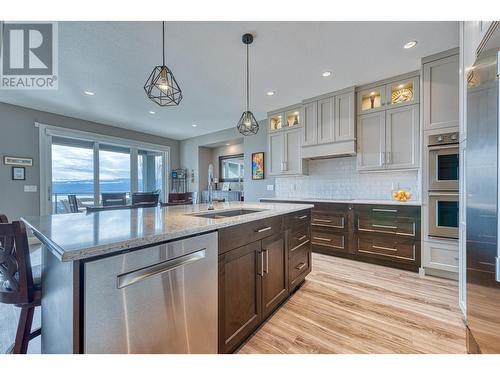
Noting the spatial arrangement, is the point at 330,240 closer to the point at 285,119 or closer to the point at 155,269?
the point at 285,119

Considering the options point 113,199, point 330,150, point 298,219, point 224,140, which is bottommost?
point 298,219

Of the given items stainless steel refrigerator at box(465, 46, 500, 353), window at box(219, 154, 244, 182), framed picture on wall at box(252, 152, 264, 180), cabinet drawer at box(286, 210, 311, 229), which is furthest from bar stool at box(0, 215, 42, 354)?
window at box(219, 154, 244, 182)

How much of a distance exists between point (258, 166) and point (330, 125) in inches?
78.6

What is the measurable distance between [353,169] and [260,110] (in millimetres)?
2217

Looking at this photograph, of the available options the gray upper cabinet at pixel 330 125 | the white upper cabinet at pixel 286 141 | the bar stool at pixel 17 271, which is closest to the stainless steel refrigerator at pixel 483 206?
the gray upper cabinet at pixel 330 125

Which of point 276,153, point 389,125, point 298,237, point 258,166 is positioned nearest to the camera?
point 298,237

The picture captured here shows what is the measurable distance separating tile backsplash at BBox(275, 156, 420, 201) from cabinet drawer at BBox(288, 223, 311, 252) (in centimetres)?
173

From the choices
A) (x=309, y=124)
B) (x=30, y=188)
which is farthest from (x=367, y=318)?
(x=30, y=188)

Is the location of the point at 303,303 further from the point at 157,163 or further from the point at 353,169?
the point at 157,163

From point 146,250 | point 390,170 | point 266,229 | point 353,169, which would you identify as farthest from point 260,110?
point 146,250

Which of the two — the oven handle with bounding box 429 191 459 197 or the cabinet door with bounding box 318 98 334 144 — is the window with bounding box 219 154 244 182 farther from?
the oven handle with bounding box 429 191 459 197

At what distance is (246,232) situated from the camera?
1.51 metres

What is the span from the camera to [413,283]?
252 centimetres

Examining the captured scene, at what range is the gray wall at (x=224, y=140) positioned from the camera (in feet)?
16.8
